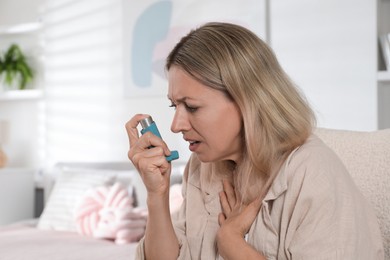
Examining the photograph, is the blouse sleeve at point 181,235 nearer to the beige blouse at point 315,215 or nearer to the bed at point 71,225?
the beige blouse at point 315,215

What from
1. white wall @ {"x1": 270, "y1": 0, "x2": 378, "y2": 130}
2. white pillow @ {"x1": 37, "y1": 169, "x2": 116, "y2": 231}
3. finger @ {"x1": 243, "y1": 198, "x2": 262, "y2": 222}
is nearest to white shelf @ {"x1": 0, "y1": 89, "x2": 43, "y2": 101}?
white pillow @ {"x1": 37, "y1": 169, "x2": 116, "y2": 231}

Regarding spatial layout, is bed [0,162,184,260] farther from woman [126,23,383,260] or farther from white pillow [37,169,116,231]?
woman [126,23,383,260]

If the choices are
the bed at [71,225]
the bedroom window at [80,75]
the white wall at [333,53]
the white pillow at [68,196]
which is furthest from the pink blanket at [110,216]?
the white wall at [333,53]

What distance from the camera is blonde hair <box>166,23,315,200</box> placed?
1170mm

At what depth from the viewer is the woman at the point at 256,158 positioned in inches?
42.2

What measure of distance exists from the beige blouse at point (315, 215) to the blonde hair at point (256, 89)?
0.04 metres

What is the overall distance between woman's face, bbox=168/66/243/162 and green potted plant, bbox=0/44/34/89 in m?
2.87

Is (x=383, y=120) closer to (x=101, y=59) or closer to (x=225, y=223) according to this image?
(x=225, y=223)

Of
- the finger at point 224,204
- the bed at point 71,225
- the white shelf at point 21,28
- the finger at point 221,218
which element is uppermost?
the white shelf at point 21,28

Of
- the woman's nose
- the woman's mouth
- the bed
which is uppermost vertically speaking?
the woman's nose

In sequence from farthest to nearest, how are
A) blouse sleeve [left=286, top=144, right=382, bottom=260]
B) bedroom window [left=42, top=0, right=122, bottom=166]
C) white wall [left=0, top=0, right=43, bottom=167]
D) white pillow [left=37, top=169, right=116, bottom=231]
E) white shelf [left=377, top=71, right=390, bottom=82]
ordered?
white wall [left=0, top=0, right=43, bottom=167]
bedroom window [left=42, top=0, right=122, bottom=166]
white pillow [left=37, top=169, right=116, bottom=231]
white shelf [left=377, top=71, right=390, bottom=82]
blouse sleeve [left=286, top=144, right=382, bottom=260]

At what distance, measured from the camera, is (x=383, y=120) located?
2547 mm

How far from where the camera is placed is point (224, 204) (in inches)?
51.8

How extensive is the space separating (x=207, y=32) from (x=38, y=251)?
1.48 meters
